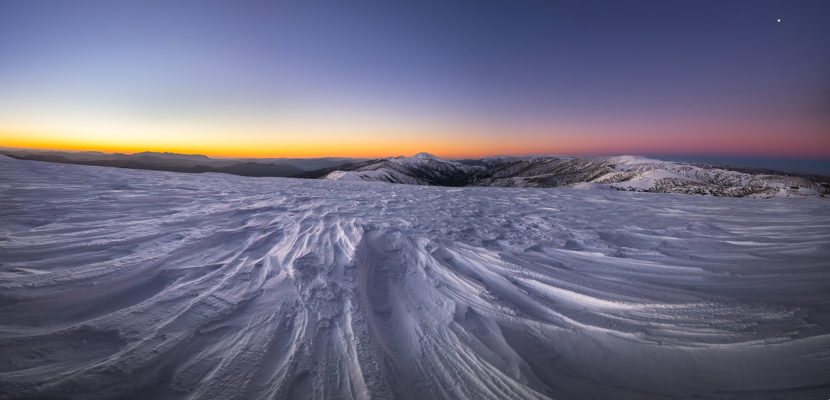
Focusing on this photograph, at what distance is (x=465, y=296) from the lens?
124 inches

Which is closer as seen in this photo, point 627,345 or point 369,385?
point 369,385

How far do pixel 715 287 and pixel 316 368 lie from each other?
14.7 ft

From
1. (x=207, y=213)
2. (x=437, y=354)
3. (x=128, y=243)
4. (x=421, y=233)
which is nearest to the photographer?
(x=437, y=354)

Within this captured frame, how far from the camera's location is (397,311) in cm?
286

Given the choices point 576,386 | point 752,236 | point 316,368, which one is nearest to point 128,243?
point 316,368

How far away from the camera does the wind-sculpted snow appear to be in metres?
1.88

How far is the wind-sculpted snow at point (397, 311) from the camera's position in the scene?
1.88 m

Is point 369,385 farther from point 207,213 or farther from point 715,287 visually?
point 207,213

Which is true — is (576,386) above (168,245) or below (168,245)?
below

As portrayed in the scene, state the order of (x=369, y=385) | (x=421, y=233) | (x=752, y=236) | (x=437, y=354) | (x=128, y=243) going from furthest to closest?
1. (x=421, y=233)
2. (x=752, y=236)
3. (x=128, y=243)
4. (x=437, y=354)
5. (x=369, y=385)

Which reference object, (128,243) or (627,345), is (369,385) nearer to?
(627,345)

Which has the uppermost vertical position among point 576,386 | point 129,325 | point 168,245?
point 168,245

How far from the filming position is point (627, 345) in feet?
7.48

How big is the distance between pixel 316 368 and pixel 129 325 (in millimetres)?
1760
